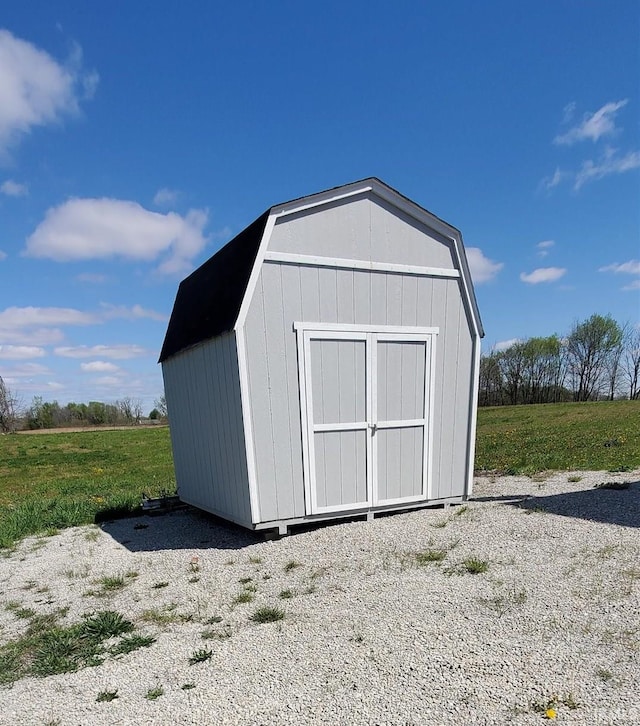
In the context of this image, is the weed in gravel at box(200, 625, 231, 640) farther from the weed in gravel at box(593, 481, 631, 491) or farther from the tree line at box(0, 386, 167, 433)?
the tree line at box(0, 386, 167, 433)

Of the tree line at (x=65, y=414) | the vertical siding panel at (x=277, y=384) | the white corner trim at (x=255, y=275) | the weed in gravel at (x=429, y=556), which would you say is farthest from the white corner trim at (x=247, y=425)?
the tree line at (x=65, y=414)

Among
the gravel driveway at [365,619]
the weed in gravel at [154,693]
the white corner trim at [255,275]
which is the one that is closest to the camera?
the gravel driveway at [365,619]

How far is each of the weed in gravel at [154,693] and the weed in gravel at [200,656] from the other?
0.27 metres

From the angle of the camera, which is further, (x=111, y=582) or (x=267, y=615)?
(x=111, y=582)

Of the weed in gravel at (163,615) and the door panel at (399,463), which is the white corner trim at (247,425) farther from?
the door panel at (399,463)

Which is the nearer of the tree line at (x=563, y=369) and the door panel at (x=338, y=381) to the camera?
the door panel at (x=338, y=381)

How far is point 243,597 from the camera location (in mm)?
3672

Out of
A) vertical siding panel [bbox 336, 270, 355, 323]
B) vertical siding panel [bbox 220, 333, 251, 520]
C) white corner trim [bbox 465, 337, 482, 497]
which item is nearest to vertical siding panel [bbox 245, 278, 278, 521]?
vertical siding panel [bbox 220, 333, 251, 520]

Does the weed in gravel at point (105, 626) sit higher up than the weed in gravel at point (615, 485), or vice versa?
the weed in gravel at point (615, 485)

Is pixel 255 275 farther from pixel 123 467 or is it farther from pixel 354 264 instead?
pixel 123 467

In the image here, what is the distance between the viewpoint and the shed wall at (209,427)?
4898 millimetres

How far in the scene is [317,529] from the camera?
205 inches

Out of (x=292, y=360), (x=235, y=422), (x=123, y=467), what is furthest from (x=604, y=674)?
(x=123, y=467)

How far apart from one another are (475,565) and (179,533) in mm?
4143
